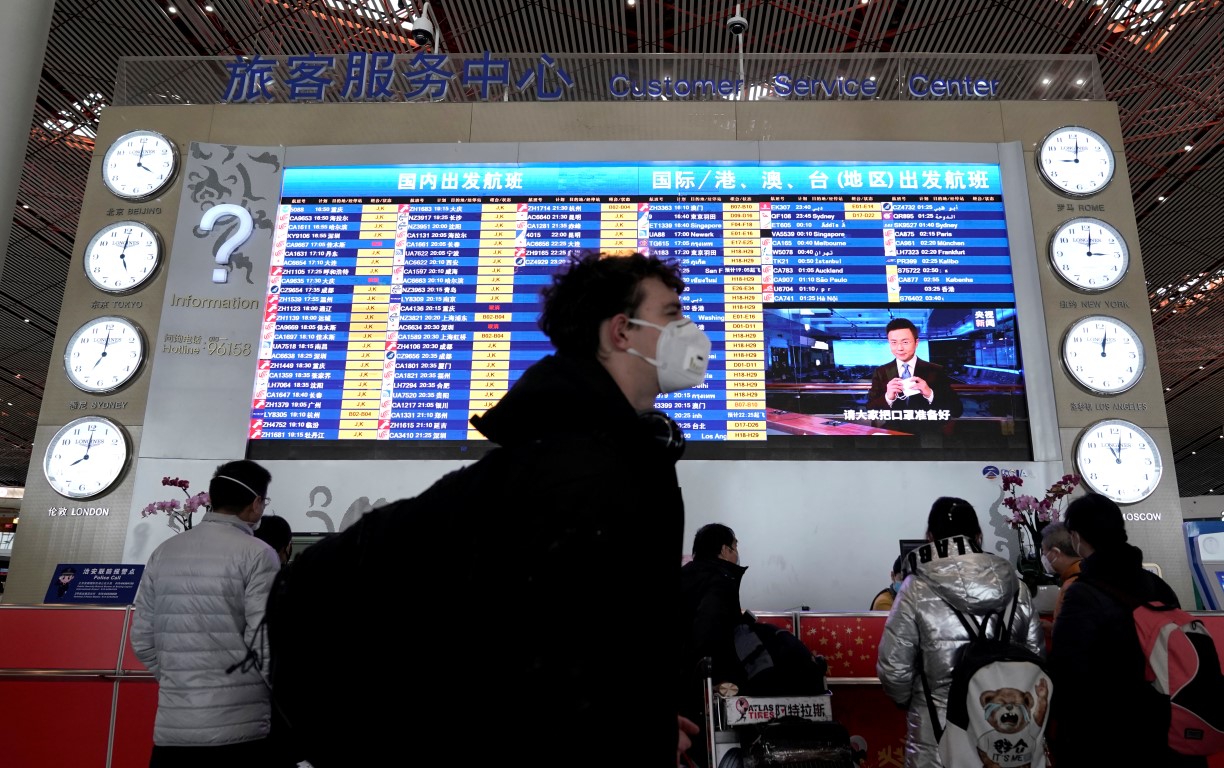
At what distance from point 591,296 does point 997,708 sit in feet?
6.12

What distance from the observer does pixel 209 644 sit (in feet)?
8.02

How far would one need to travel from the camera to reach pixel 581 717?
878mm

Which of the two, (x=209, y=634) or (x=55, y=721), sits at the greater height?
(x=209, y=634)

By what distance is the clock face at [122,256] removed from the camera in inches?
209

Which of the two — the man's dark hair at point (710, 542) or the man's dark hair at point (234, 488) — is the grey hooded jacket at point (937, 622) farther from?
the man's dark hair at point (234, 488)

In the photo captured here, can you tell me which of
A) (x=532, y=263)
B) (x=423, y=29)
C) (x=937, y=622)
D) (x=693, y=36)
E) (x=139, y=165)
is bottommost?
(x=937, y=622)

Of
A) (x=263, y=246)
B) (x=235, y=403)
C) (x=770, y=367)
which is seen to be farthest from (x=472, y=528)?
(x=263, y=246)

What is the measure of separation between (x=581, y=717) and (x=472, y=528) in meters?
0.24

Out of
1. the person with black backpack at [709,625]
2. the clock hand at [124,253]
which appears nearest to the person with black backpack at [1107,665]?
the person with black backpack at [709,625]

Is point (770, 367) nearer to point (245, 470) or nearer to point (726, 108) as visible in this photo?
point (726, 108)

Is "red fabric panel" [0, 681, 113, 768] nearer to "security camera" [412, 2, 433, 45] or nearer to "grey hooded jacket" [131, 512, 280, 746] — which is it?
"grey hooded jacket" [131, 512, 280, 746]

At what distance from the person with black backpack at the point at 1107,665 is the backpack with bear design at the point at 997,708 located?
0.40 feet

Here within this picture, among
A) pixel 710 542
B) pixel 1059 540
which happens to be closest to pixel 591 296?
pixel 710 542

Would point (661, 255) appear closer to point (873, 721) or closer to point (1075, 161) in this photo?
point (1075, 161)
